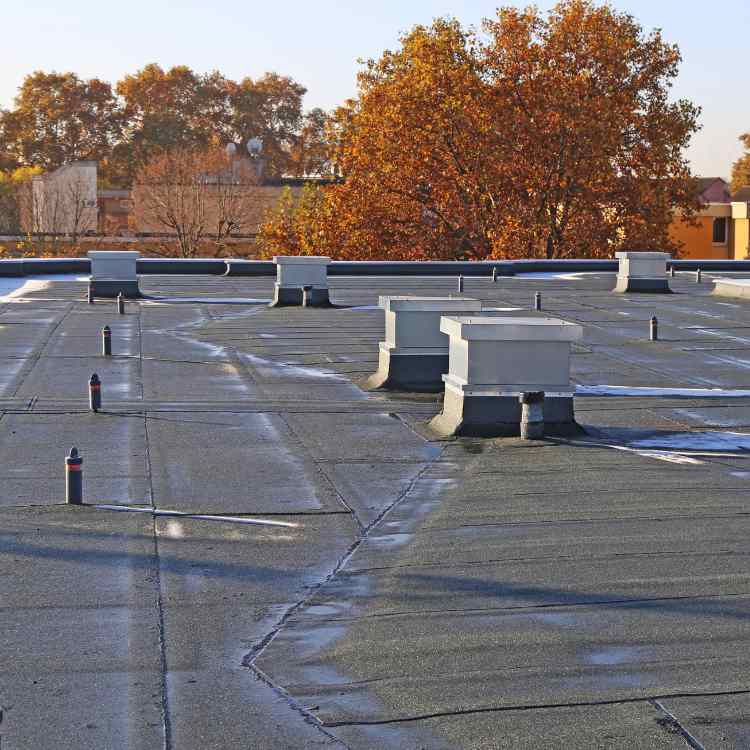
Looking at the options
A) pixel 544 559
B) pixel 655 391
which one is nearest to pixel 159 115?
pixel 655 391

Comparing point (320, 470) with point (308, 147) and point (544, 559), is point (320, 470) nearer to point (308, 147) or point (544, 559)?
point (544, 559)

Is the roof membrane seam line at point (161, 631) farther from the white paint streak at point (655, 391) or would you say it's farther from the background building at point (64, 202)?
the background building at point (64, 202)

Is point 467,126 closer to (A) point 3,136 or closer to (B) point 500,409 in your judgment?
(B) point 500,409

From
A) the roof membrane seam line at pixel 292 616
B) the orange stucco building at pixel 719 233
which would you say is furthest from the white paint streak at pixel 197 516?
the orange stucco building at pixel 719 233

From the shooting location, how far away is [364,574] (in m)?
10.8

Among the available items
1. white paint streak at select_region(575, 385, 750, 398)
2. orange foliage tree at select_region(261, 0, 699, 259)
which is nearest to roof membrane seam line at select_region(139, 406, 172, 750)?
white paint streak at select_region(575, 385, 750, 398)

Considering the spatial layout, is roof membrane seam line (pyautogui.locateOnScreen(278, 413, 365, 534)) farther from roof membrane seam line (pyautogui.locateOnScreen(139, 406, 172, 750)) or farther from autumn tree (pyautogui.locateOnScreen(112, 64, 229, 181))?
autumn tree (pyautogui.locateOnScreen(112, 64, 229, 181))

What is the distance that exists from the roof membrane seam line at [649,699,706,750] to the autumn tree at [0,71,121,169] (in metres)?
144

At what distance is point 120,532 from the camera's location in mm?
11977

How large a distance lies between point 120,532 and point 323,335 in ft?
56.9

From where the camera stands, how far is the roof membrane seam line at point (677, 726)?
7.30 meters

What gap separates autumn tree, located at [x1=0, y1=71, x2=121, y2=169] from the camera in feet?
476

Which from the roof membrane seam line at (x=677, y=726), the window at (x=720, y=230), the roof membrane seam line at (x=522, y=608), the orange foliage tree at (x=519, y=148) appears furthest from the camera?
the window at (x=720, y=230)

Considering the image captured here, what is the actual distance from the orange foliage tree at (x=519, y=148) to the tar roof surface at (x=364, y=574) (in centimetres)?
4981
